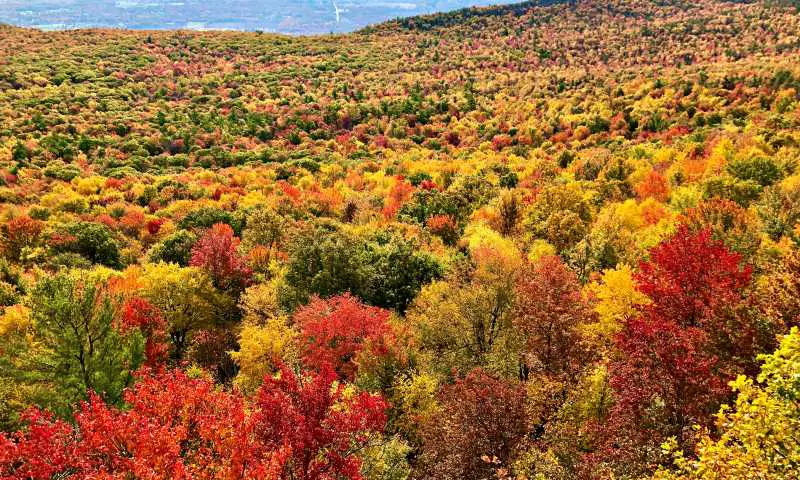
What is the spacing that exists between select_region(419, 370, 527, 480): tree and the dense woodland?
4.5 inches

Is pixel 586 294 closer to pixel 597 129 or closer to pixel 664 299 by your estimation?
pixel 664 299

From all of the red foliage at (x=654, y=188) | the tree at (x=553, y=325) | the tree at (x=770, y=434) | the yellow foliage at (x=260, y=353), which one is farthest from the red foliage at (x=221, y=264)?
the red foliage at (x=654, y=188)

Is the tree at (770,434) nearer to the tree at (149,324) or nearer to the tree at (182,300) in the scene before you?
the tree at (149,324)

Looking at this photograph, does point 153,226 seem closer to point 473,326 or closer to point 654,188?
point 473,326

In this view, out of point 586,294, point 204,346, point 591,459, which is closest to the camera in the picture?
point 591,459

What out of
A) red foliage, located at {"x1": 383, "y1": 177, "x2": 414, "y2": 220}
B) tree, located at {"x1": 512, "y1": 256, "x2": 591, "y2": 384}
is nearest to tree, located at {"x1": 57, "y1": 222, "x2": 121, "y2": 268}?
red foliage, located at {"x1": 383, "y1": 177, "x2": 414, "y2": 220}

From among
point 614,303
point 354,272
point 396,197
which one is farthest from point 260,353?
point 396,197

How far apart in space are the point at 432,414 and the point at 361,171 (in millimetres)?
66947

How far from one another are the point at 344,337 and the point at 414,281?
11.3m

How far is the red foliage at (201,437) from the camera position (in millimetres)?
16203

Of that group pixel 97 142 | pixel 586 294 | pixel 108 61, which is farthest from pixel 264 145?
pixel 586 294

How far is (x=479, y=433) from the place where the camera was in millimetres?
21312

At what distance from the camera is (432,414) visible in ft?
84.6

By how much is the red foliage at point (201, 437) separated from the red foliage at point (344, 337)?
839 centimetres
